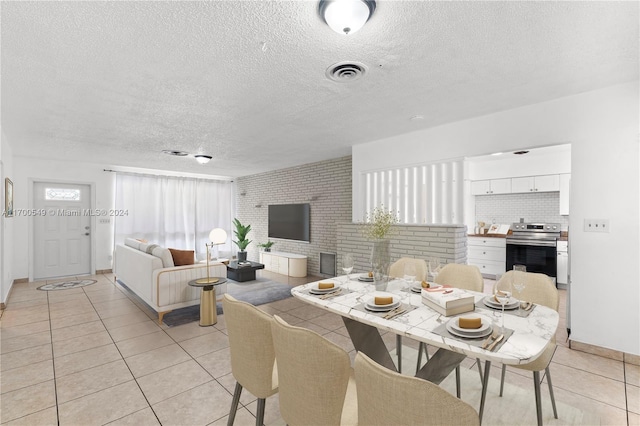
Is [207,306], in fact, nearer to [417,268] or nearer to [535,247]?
[417,268]

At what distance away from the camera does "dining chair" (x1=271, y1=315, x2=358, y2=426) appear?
1.10m

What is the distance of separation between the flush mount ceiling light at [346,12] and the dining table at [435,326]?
1.58 meters

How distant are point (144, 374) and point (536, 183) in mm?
6484

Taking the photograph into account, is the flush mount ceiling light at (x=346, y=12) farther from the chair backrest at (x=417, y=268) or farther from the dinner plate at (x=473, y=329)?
the chair backrest at (x=417, y=268)

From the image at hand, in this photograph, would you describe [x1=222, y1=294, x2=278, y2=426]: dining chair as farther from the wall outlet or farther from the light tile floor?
the wall outlet

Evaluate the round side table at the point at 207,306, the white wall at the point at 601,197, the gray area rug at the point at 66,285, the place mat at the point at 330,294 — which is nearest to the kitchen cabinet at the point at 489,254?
the white wall at the point at 601,197

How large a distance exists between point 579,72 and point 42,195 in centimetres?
842

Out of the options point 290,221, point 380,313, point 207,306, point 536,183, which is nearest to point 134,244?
point 207,306

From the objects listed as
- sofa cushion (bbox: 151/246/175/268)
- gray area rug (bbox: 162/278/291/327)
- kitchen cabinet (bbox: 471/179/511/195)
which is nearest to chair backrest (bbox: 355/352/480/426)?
gray area rug (bbox: 162/278/291/327)

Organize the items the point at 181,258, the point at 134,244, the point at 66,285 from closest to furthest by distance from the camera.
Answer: the point at 181,258
the point at 134,244
the point at 66,285

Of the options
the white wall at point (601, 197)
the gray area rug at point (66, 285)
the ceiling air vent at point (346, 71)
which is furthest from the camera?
the gray area rug at point (66, 285)

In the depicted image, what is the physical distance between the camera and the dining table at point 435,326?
4.07 feet

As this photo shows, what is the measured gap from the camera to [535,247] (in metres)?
5.30

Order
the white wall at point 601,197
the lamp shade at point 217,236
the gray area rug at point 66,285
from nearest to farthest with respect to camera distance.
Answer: the white wall at point 601,197
the lamp shade at point 217,236
the gray area rug at point 66,285
